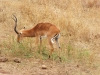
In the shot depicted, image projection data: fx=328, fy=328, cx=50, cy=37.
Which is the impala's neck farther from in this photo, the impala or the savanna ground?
the savanna ground

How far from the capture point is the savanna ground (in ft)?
24.4

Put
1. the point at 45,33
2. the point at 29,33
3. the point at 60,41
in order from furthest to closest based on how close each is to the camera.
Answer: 1. the point at 60,41
2. the point at 29,33
3. the point at 45,33

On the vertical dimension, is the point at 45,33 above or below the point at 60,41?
above

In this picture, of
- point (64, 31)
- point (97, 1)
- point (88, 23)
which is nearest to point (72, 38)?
point (64, 31)

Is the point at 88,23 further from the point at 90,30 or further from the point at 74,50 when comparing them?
the point at 74,50

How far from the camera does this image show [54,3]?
1347 cm

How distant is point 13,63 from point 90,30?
4.07 m

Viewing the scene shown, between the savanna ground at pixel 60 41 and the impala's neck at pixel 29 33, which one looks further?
the impala's neck at pixel 29 33

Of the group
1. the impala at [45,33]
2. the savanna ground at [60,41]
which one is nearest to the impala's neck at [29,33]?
the impala at [45,33]

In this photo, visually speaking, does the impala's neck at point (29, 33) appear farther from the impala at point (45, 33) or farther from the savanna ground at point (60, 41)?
the savanna ground at point (60, 41)

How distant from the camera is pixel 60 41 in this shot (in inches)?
373

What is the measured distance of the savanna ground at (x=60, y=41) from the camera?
7445mm

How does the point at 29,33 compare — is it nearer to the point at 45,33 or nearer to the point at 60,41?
the point at 45,33

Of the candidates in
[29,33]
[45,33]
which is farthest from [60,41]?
[45,33]
